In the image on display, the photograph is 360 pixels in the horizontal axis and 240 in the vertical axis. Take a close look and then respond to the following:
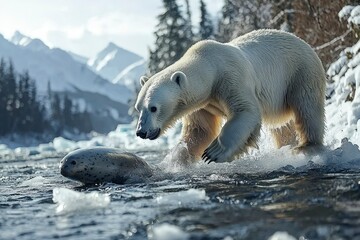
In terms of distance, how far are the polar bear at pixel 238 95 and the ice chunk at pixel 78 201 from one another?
1706mm

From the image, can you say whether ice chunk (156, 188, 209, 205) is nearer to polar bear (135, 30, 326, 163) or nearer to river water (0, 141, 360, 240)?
river water (0, 141, 360, 240)

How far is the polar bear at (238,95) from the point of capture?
5.80 m

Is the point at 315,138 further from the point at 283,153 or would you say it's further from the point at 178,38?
the point at 178,38

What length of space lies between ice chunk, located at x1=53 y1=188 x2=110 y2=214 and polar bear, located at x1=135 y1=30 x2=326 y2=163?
171 centimetres

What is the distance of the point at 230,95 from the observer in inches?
239

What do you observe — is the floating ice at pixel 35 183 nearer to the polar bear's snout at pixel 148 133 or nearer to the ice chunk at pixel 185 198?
the polar bear's snout at pixel 148 133

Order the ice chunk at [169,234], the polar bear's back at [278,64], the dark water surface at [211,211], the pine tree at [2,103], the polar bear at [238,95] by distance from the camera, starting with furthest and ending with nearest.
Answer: the pine tree at [2,103] < the polar bear's back at [278,64] < the polar bear at [238,95] < the dark water surface at [211,211] < the ice chunk at [169,234]

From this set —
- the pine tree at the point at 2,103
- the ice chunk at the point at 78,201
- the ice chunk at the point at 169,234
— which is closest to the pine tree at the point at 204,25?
the pine tree at the point at 2,103

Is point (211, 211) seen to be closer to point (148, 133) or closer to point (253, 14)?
point (148, 133)

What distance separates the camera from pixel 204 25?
46.1 m

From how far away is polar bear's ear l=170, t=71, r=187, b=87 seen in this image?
5.81 m

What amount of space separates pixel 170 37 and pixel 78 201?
124 feet

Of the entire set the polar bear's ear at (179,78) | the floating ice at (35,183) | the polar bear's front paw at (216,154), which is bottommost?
the floating ice at (35,183)

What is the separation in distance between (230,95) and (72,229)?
124 inches
